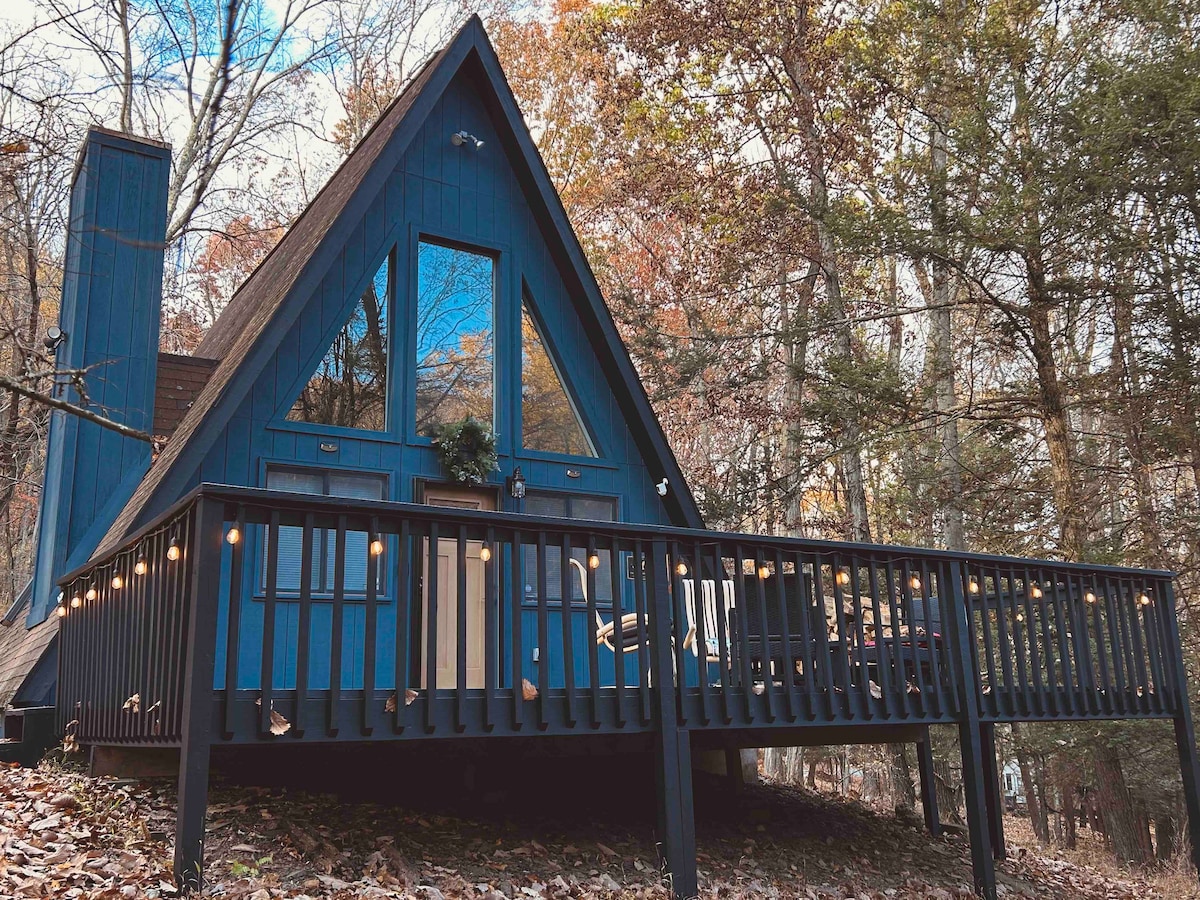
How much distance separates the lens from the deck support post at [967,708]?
23.1 feet

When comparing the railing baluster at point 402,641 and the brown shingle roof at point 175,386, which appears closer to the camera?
the railing baluster at point 402,641

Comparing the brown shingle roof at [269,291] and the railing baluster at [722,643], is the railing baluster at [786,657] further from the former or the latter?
the brown shingle roof at [269,291]

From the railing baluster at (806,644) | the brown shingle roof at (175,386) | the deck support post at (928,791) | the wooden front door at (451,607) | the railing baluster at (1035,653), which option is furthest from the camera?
the deck support post at (928,791)

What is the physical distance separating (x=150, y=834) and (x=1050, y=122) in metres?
11.6

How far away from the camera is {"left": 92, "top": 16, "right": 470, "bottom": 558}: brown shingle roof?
827 cm

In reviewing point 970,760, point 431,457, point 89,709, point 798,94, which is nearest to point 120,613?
point 89,709

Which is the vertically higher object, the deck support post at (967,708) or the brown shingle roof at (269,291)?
the brown shingle roof at (269,291)

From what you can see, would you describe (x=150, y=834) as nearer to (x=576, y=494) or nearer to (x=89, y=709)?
(x=89, y=709)

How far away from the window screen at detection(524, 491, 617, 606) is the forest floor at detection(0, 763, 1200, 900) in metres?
1.99

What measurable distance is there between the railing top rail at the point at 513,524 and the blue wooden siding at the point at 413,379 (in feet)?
6.23

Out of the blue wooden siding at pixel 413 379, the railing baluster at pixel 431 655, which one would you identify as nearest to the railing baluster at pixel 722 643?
the railing baluster at pixel 431 655

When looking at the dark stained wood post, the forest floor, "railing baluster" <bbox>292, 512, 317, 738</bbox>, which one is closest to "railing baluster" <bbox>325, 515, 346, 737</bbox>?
"railing baluster" <bbox>292, 512, 317, 738</bbox>

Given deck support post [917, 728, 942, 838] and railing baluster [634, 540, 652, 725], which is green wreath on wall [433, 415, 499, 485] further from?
deck support post [917, 728, 942, 838]

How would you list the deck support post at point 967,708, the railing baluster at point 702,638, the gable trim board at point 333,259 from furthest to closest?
the gable trim board at point 333,259 < the deck support post at point 967,708 < the railing baluster at point 702,638
